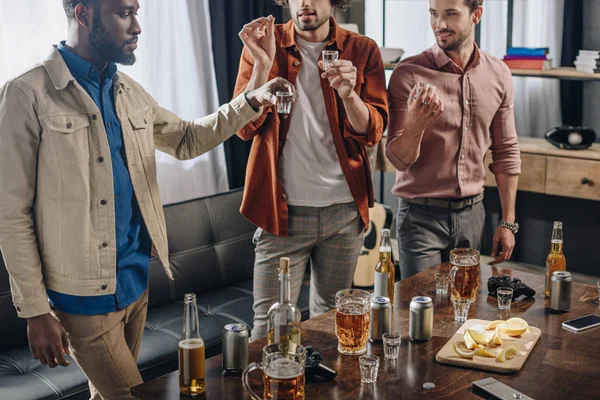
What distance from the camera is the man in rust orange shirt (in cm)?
260

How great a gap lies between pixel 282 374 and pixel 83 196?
29.3 inches

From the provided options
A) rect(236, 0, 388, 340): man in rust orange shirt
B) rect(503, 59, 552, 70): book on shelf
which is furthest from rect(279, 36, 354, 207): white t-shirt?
rect(503, 59, 552, 70): book on shelf

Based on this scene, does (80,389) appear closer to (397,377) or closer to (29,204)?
(29,204)

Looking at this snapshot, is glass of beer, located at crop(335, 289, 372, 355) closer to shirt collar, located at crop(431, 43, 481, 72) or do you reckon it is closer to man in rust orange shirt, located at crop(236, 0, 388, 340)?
man in rust orange shirt, located at crop(236, 0, 388, 340)

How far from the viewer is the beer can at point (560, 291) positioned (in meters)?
2.25

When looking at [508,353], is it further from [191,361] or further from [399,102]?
[399,102]

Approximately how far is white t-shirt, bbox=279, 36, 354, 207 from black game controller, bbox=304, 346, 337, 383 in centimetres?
85

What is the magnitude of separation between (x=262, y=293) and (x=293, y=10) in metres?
0.97

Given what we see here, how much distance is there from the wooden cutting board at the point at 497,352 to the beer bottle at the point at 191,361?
1.93 ft

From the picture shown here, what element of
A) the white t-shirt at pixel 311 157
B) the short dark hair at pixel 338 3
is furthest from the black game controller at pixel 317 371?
the short dark hair at pixel 338 3

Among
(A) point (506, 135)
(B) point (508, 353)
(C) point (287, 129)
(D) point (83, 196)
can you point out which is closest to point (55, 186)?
(D) point (83, 196)

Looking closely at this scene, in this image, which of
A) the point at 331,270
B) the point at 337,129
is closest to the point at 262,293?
the point at 331,270

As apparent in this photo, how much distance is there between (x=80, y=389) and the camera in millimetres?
2795

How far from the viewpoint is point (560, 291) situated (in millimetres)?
2256
